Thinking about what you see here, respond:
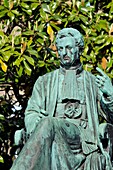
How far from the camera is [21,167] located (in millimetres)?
7656

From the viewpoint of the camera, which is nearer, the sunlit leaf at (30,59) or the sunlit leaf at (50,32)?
the sunlit leaf at (30,59)

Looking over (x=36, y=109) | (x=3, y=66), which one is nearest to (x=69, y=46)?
(x=36, y=109)

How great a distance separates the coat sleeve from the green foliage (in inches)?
67.3

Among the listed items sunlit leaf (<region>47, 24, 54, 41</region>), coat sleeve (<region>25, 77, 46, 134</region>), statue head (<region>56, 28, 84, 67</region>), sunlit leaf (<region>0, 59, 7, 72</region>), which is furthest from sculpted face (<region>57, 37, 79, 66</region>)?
sunlit leaf (<region>47, 24, 54, 41</region>)

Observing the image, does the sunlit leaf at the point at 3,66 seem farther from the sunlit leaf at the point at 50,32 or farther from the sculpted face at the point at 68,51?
the sculpted face at the point at 68,51

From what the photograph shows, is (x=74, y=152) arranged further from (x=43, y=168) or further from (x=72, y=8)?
(x=72, y=8)

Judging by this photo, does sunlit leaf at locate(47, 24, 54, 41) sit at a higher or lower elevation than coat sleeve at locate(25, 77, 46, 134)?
higher

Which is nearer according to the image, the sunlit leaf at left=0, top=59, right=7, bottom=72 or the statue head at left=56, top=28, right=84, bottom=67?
the statue head at left=56, top=28, right=84, bottom=67

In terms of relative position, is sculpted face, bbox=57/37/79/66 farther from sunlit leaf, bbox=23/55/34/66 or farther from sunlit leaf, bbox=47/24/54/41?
sunlit leaf, bbox=47/24/54/41

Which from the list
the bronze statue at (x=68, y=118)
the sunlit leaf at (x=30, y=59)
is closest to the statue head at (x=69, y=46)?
the bronze statue at (x=68, y=118)

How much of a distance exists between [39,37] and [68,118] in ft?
8.61

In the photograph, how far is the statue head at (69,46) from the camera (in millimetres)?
8367

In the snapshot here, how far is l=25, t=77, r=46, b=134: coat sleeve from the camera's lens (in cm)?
816

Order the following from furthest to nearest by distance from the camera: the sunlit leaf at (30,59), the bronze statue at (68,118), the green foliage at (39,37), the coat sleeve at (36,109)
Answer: the green foliage at (39,37)
the sunlit leaf at (30,59)
the coat sleeve at (36,109)
the bronze statue at (68,118)
